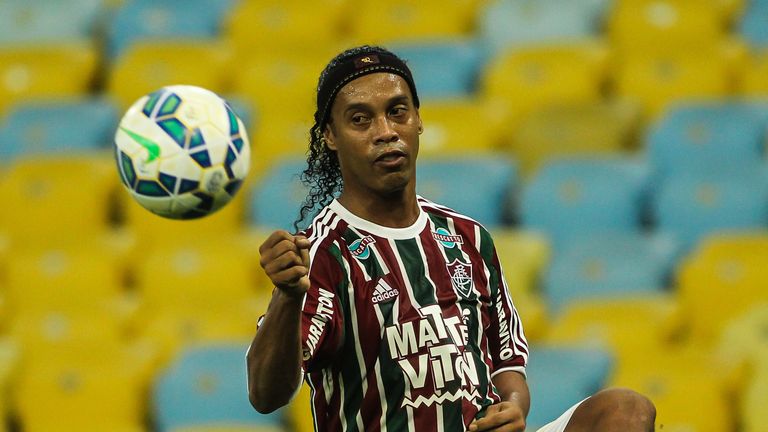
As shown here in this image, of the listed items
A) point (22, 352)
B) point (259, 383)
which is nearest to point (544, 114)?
point (22, 352)

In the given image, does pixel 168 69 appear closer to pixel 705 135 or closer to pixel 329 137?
pixel 705 135

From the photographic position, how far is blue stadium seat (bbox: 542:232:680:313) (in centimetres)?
680

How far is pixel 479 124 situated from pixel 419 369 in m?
4.65

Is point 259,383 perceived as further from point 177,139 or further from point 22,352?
point 22,352

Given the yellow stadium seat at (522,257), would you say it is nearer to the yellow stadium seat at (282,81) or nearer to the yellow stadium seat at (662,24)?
the yellow stadium seat at (282,81)

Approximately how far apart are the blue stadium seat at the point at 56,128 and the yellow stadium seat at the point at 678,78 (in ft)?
10.3

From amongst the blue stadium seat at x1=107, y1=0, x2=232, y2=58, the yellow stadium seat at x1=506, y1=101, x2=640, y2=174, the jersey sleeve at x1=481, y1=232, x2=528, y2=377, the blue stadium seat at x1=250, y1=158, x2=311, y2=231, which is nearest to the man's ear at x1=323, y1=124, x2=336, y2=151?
the jersey sleeve at x1=481, y1=232, x2=528, y2=377

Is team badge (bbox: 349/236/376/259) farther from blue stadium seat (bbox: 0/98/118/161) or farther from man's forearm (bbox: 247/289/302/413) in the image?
blue stadium seat (bbox: 0/98/118/161)

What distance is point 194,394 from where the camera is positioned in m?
6.15

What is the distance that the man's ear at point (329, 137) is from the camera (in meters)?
3.54

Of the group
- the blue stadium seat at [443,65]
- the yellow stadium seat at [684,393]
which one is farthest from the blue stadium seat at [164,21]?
the yellow stadium seat at [684,393]

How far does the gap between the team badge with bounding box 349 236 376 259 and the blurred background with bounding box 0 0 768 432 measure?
2.42 meters

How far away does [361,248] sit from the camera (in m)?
3.43

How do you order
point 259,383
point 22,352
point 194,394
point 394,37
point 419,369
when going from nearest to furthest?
1. point 259,383
2. point 419,369
3. point 194,394
4. point 22,352
5. point 394,37
